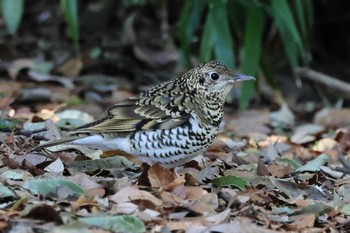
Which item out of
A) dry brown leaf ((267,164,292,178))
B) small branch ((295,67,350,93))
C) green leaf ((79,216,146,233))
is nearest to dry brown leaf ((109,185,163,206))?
green leaf ((79,216,146,233))

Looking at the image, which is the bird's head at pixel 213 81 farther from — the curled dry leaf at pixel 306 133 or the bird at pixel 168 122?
the curled dry leaf at pixel 306 133

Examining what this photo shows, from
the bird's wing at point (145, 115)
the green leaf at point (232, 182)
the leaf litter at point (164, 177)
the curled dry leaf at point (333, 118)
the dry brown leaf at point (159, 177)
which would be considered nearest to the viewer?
the leaf litter at point (164, 177)

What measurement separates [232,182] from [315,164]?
1.38 metres

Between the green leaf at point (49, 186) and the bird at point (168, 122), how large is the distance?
81 centimetres

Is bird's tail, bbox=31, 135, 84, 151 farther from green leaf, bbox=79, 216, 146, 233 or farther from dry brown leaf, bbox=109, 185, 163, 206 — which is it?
green leaf, bbox=79, 216, 146, 233

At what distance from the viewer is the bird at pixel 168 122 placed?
17.5 feet

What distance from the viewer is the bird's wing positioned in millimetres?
5461

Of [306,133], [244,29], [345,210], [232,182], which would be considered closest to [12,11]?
[244,29]

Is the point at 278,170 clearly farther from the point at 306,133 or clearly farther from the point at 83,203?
the point at 306,133

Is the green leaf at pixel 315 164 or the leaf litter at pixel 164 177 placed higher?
the leaf litter at pixel 164 177

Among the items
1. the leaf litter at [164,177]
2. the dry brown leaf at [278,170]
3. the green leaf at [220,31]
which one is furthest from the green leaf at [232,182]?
the green leaf at [220,31]

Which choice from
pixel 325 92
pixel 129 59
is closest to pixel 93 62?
pixel 129 59

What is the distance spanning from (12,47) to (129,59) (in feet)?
4.67

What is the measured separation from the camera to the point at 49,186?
4.47m
